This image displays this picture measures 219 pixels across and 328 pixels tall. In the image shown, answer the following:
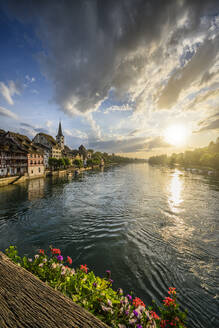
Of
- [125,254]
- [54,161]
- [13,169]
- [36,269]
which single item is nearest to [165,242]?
[125,254]

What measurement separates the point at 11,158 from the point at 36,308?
153 feet

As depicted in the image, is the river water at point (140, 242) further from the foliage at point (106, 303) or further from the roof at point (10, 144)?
the roof at point (10, 144)

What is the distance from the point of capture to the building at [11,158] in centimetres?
3669

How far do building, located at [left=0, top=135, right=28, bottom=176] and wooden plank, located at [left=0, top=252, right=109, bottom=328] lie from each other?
44.8 metres

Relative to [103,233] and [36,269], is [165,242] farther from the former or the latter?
[36,269]

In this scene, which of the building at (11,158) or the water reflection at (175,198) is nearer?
the water reflection at (175,198)

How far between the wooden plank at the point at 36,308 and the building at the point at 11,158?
4479cm

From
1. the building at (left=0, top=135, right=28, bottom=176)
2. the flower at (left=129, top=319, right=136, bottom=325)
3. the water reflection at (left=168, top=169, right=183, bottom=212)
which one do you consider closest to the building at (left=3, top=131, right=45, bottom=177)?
the building at (left=0, top=135, right=28, bottom=176)

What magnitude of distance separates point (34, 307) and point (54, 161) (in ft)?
197

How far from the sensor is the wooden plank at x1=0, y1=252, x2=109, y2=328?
173 cm

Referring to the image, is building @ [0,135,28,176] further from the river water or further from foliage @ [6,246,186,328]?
foliage @ [6,246,186,328]

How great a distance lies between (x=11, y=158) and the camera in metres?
38.3

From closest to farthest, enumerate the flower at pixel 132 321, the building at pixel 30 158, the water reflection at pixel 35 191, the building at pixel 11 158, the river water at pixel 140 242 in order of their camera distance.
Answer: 1. the flower at pixel 132 321
2. the river water at pixel 140 242
3. the water reflection at pixel 35 191
4. the building at pixel 11 158
5. the building at pixel 30 158

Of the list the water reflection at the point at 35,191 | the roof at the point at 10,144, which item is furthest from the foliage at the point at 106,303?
the roof at the point at 10,144
